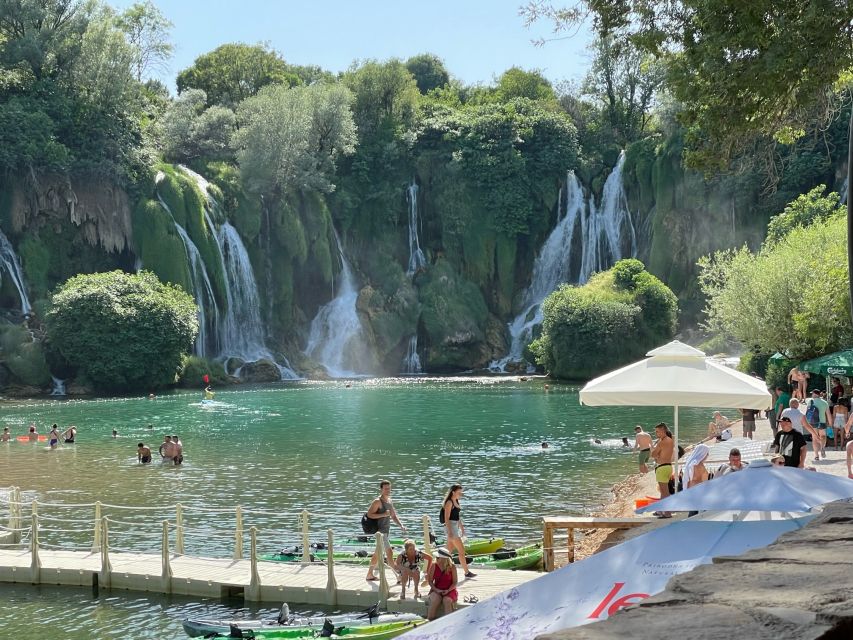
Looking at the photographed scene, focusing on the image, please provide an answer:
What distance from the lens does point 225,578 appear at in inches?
648

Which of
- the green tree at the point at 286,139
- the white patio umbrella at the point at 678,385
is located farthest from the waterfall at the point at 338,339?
the white patio umbrella at the point at 678,385

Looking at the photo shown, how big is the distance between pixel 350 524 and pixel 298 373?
1852 inches

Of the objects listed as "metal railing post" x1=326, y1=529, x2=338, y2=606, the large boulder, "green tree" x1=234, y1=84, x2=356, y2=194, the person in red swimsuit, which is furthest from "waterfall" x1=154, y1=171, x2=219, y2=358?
the person in red swimsuit

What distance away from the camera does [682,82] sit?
18078 mm

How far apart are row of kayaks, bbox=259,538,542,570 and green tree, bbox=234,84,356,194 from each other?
2065 inches

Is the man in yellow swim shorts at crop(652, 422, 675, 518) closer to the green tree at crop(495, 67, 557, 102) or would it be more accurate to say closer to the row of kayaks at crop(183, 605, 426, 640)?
the row of kayaks at crop(183, 605, 426, 640)

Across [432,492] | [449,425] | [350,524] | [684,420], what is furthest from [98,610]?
[684,420]

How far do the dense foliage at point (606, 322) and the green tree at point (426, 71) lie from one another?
50.0m

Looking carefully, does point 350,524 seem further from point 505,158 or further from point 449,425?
point 505,158

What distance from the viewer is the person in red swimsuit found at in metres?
13.7

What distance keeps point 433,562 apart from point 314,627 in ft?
5.79

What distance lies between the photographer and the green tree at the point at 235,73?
88.7 metres

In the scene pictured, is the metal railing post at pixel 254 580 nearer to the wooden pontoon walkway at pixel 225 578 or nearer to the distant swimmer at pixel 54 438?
the wooden pontoon walkway at pixel 225 578

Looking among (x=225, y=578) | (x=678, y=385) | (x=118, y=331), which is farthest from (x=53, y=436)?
(x=678, y=385)
